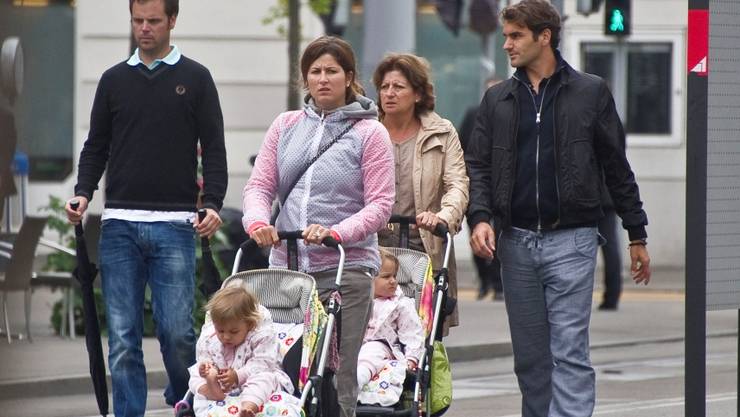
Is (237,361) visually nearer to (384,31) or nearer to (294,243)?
(294,243)

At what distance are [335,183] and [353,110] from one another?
308 mm

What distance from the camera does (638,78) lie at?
22.8 m

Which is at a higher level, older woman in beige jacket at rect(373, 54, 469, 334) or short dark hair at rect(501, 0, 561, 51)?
short dark hair at rect(501, 0, 561, 51)

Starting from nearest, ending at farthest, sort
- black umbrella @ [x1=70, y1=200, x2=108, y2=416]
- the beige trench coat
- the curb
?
black umbrella @ [x1=70, y1=200, x2=108, y2=416] → the beige trench coat → the curb

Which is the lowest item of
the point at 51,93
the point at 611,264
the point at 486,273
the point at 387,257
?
the point at 486,273

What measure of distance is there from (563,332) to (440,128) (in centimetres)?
137

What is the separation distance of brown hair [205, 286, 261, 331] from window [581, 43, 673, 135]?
1658cm

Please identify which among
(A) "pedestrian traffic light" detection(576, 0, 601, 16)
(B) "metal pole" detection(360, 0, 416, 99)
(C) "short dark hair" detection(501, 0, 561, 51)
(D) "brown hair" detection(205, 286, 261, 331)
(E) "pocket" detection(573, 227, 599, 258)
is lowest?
(D) "brown hair" detection(205, 286, 261, 331)

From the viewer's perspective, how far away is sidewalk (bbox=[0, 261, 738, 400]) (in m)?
10.9

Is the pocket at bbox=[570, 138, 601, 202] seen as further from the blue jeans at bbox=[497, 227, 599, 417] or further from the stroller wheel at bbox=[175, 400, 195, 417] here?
the stroller wheel at bbox=[175, 400, 195, 417]

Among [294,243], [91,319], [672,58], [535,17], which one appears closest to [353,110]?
[294,243]

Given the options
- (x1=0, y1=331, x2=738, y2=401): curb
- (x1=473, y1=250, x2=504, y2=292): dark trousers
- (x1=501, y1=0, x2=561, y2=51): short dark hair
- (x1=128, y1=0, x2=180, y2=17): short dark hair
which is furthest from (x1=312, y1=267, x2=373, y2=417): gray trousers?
(x1=473, y1=250, x2=504, y2=292): dark trousers

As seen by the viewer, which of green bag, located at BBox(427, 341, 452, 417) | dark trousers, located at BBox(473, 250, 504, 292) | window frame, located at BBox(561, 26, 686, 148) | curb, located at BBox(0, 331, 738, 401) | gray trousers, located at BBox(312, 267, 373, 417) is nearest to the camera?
gray trousers, located at BBox(312, 267, 373, 417)

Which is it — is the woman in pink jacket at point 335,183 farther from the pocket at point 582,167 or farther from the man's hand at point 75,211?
the man's hand at point 75,211
